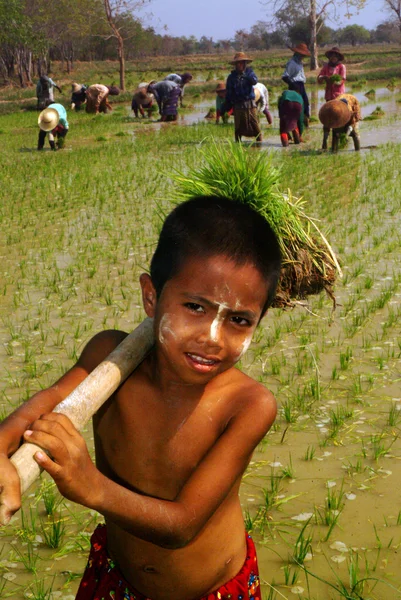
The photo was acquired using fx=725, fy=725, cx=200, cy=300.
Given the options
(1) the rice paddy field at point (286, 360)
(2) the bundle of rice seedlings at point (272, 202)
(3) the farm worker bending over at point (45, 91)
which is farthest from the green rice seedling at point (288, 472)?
(3) the farm worker bending over at point (45, 91)

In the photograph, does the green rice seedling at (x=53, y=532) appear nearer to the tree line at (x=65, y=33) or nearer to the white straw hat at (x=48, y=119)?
the white straw hat at (x=48, y=119)

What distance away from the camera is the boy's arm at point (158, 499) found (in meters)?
1.20

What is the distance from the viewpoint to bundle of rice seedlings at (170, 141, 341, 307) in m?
1.94

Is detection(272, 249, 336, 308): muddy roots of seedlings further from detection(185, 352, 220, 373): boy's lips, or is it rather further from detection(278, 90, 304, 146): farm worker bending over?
detection(278, 90, 304, 146): farm worker bending over

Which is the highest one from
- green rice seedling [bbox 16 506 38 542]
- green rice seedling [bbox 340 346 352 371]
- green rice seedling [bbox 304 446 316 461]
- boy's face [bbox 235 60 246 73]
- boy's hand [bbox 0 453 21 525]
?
boy's face [bbox 235 60 246 73]

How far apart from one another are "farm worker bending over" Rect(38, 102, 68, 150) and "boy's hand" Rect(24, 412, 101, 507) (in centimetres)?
1222

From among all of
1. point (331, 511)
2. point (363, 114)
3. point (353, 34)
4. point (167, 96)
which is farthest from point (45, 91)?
point (353, 34)

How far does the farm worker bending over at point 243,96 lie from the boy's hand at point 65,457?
39.2ft

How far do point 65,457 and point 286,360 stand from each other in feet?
9.64

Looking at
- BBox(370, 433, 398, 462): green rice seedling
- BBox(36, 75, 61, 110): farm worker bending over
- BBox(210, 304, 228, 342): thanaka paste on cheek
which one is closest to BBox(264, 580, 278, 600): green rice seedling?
BBox(370, 433, 398, 462): green rice seedling

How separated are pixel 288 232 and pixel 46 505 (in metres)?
1.35

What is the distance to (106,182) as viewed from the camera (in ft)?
32.6

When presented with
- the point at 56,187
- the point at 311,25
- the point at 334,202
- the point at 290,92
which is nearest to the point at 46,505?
the point at 334,202

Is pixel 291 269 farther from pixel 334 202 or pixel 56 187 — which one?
pixel 56 187
